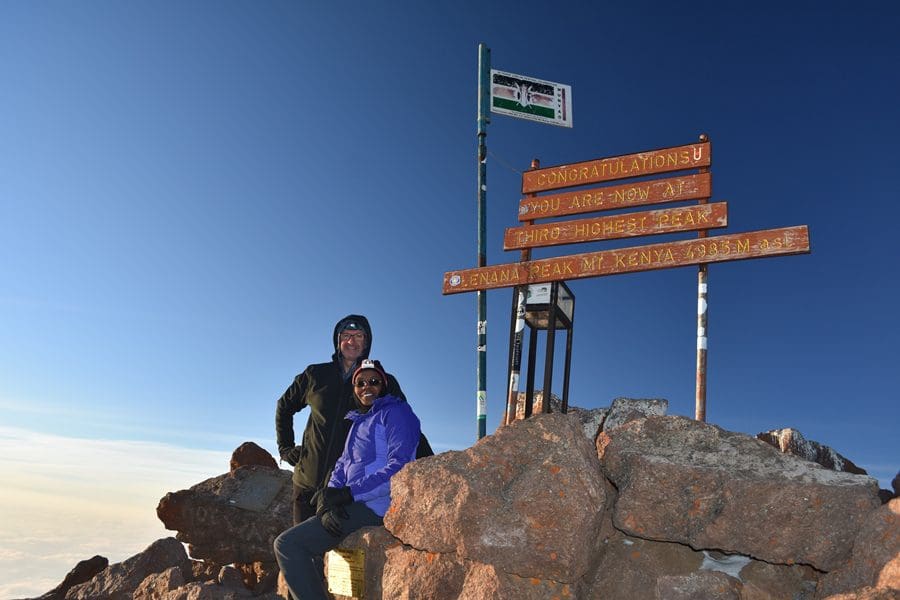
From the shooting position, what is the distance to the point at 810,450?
9.60 meters

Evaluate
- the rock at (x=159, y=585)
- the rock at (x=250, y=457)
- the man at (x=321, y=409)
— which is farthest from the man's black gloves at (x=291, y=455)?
the rock at (x=250, y=457)

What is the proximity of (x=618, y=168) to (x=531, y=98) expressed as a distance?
3.06 metres

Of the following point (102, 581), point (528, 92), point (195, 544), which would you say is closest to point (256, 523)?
point (195, 544)

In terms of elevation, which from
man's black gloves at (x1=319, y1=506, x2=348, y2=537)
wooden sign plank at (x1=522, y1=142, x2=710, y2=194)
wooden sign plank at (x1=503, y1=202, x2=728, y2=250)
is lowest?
man's black gloves at (x1=319, y1=506, x2=348, y2=537)

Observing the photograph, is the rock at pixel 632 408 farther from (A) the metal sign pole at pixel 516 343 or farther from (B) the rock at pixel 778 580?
(B) the rock at pixel 778 580

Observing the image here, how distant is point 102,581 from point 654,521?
9.53 m

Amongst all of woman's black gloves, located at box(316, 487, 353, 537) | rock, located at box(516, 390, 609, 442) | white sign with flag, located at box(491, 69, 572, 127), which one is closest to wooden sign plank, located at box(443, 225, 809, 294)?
rock, located at box(516, 390, 609, 442)

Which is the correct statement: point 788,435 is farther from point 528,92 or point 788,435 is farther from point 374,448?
point 528,92

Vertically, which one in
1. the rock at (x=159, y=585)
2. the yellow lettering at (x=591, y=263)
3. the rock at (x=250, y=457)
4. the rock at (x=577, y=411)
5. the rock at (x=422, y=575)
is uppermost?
the yellow lettering at (x=591, y=263)

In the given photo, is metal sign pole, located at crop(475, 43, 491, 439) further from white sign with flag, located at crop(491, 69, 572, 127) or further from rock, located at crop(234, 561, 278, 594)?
rock, located at crop(234, 561, 278, 594)

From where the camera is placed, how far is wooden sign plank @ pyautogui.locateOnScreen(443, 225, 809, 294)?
9.85 m

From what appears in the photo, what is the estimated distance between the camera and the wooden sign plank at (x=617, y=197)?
426 inches

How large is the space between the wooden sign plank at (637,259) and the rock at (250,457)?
5.43 m

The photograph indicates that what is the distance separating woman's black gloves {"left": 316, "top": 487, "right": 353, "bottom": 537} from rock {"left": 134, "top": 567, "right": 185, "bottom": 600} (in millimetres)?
4986
